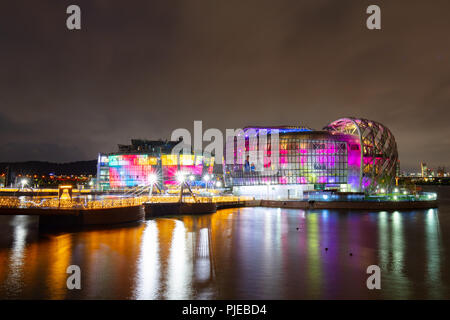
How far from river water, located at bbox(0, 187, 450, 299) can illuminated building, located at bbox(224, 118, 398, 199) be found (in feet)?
172

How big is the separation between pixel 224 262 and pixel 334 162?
78.6m

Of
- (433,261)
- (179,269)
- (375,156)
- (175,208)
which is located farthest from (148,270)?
(375,156)

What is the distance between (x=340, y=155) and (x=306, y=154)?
920 centimetres

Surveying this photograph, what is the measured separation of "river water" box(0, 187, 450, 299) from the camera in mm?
20422

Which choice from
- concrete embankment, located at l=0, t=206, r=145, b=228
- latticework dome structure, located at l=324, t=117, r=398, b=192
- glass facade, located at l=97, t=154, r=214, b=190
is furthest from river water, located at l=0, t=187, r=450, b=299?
glass facade, located at l=97, t=154, r=214, b=190

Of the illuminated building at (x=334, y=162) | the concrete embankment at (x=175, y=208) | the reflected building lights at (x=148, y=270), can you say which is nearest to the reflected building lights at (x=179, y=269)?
the reflected building lights at (x=148, y=270)

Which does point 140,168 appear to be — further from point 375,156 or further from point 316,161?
point 375,156

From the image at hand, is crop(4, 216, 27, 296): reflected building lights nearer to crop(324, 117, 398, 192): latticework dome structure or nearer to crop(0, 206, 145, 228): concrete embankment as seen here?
crop(0, 206, 145, 228): concrete embankment

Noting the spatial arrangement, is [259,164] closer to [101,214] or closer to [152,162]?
[152,162]

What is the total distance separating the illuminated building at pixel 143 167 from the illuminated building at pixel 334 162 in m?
51.0

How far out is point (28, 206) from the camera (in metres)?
38.4

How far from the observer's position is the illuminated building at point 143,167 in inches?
5743

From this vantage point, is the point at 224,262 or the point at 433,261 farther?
the point at 433,261

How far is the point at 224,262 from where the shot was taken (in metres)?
27.6
